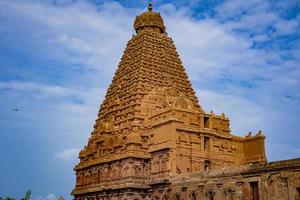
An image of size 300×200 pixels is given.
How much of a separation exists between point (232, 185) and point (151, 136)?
16028mm

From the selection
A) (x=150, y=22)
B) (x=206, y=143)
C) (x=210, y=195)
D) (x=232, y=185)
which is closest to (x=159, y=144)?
(x=206, y=143)

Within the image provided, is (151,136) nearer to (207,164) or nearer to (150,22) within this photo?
(207,164)

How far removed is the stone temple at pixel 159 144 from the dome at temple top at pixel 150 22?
1974 millimetres

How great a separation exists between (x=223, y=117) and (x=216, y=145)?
4.51 meters

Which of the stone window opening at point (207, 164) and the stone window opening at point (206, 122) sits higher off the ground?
the stone window opening at point (206, 122)

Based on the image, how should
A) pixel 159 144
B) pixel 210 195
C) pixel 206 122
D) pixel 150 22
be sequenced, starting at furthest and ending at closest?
pixel 150 22 → pixel 206 122 → pixel 159 144 → pixel 210 195

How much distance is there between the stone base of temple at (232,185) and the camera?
31.8 m

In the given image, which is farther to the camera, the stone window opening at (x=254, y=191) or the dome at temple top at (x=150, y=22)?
the dome at temple top at (x=150, y=22)

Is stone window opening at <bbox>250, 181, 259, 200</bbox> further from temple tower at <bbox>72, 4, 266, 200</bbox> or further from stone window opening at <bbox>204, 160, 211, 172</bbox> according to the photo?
stone window opening at <bbox>204, 160, 211, 172</bbox>

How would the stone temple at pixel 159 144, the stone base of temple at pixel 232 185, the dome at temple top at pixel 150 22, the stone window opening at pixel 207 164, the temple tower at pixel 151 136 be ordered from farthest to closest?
the dome at temple top at pixel 150 22
the stone window opening at pixel 207 164
the temple tower at pixel 151 136
the stone temple at pixel 159 144
the stone base of temple at pixel 232 185

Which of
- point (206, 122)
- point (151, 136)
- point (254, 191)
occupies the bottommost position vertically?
point (254, 191)

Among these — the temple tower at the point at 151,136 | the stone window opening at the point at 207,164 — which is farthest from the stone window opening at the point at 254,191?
the stone window opening at the point at 207,164

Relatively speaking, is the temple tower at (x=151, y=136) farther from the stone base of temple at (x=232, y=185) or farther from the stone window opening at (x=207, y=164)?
the stone base of temple at (x=232, y=185)

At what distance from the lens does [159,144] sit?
157 ft
